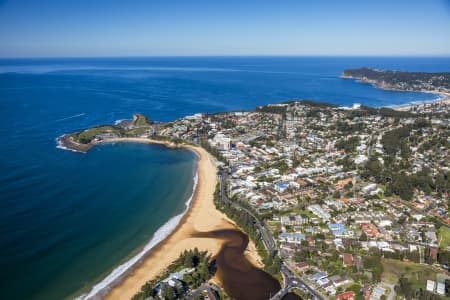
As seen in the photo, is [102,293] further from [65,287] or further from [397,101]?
[397,101]

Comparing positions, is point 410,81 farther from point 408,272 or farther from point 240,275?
point 240,275

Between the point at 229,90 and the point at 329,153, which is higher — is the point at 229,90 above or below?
above

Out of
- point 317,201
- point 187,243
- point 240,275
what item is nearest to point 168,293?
point 240,275

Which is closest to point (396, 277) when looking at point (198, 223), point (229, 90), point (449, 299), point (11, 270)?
point (449, 299)

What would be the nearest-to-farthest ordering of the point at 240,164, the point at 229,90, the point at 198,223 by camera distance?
the point at 198,223
the point at 240,164
the point at 229,90

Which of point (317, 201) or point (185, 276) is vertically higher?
point (317, 201)
